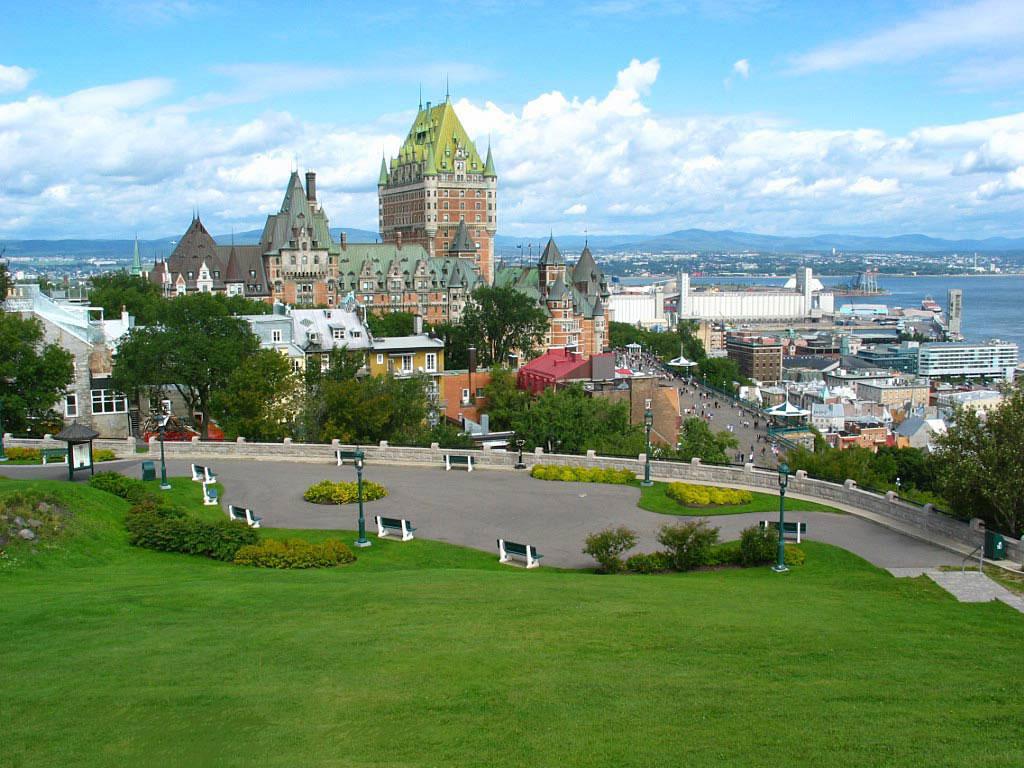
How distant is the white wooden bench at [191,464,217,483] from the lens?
3102cm

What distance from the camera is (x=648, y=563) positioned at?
71.1 feet

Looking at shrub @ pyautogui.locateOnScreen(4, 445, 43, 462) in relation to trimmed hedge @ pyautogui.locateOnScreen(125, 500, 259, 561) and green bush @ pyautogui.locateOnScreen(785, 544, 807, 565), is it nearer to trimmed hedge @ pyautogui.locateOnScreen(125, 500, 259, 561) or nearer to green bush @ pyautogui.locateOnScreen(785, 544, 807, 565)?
trimmed hedge @ pyautogui.locateOnScreen(125, 500, 259, 561)

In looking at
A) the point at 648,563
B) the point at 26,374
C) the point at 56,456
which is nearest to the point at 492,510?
the point at 648,563

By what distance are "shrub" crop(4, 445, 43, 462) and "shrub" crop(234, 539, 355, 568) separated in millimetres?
15876

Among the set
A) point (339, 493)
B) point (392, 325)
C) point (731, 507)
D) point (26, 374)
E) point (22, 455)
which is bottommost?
point (731, 507)

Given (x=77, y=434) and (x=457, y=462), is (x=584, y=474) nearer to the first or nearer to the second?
(x=457, y=462)

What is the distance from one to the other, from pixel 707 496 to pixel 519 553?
774 cm

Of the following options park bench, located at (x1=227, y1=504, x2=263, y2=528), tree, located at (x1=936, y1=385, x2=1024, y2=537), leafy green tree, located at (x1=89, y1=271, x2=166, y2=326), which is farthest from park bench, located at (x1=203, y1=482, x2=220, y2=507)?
leafy green tree, located at (x1=89, y1=271, x2=166, y2=326)

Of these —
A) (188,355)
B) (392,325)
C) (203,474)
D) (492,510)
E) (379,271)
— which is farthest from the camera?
(379,271)

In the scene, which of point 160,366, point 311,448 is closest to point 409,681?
point 311,448

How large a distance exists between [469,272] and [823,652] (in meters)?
109

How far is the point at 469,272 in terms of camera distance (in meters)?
120

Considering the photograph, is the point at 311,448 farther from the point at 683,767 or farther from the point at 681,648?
the point at 683,767

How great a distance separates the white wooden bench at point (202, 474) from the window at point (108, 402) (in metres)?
17.2
